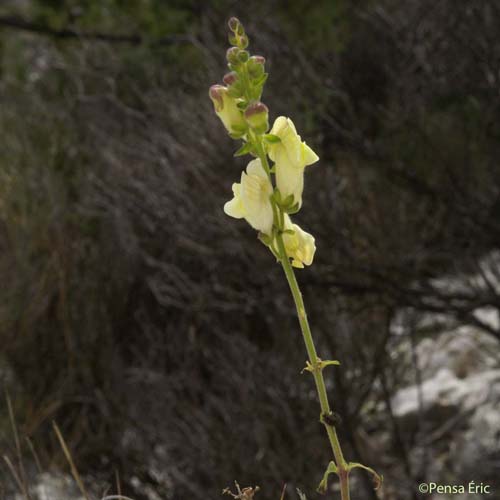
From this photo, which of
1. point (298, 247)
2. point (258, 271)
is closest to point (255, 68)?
point (298, 247)

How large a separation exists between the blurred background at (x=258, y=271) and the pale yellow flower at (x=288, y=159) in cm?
237

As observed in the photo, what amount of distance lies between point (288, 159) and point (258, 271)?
2836 mm

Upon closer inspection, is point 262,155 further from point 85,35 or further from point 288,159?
point 85,35

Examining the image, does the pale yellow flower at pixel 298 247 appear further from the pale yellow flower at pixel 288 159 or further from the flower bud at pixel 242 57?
the flower bud at pixel 242 57

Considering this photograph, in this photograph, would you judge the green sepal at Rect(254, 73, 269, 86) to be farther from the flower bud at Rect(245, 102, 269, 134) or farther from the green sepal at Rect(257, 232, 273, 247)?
the green sepal at Rect(257, 232, 273, 247)

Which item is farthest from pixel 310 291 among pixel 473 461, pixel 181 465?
pixel 473 461

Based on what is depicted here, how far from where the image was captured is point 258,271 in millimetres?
3941

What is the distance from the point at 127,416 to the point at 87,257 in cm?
98

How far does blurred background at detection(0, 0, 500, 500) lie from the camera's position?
11.9 feet

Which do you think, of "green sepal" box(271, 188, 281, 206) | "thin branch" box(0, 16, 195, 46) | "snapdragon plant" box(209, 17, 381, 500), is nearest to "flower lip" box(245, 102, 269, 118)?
"snapdragon plant" box(209, 17, 381, 500)

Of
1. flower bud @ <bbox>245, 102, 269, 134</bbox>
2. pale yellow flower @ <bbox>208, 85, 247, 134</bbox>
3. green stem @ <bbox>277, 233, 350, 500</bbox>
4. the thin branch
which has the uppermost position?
flower bud @ <bbox>245, 102, 269, 134</bbox>

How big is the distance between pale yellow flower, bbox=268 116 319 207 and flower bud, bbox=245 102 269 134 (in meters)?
0.08

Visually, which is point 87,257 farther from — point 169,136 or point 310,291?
point 310,291

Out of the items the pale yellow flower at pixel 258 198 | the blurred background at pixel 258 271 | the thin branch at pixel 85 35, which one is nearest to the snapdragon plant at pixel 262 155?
the pale yellow flower at pixel 258 198
